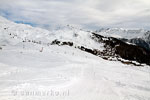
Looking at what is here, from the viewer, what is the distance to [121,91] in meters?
8.70

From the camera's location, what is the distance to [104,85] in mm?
9750

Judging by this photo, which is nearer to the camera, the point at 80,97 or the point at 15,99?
the point at 15,99

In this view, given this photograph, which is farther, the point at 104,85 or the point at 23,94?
the point at 104,85

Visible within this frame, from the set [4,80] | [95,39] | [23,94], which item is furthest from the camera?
[95,39]

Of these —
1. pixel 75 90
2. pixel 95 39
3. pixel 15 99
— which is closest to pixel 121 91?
pixel 75 90

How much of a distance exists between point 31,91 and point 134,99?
20.1ft

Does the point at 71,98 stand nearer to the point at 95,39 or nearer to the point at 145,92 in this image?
the point at 145,92

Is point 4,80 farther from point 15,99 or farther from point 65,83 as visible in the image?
point 65,83

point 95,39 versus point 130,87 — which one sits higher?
point 95,39

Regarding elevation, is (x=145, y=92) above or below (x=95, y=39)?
below

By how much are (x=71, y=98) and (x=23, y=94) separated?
263cm

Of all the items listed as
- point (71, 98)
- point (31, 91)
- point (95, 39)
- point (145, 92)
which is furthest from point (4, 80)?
point (95, 39)

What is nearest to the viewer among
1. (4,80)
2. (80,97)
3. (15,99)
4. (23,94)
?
(15,99)

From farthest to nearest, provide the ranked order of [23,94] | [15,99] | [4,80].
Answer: [4,80] → [23,94] → [15,99]
